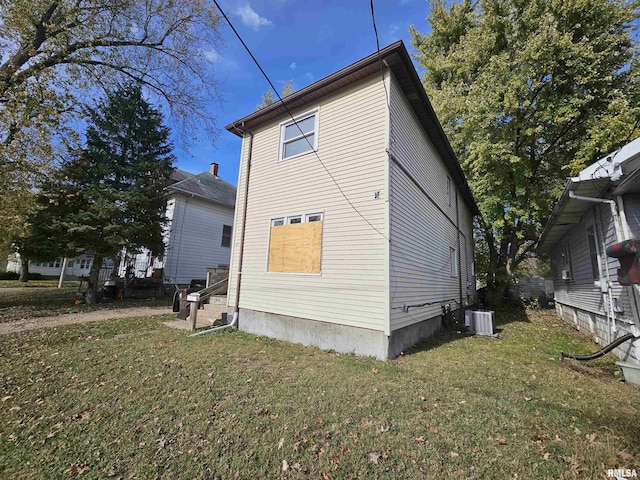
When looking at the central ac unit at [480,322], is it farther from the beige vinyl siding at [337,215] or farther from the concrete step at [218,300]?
the concrete step at [218,300]

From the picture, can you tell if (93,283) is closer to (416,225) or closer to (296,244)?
(296,244)

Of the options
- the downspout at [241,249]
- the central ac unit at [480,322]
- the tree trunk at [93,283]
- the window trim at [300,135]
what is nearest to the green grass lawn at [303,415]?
the downspout at [241,249]

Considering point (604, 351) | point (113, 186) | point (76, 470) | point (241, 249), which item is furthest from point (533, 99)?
point (113, 186)

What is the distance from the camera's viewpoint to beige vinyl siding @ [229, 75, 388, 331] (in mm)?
6047

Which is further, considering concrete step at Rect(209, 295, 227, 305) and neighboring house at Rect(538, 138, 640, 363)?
concrete step at Rect(209, 295, 227, 305)

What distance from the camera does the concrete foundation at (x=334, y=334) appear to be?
575 cm

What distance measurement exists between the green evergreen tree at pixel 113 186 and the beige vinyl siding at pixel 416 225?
11.8 m

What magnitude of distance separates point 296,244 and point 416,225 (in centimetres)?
343

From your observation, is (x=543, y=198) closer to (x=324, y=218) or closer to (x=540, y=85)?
(x=540, y=85)

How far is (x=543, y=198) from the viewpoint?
1334 cm

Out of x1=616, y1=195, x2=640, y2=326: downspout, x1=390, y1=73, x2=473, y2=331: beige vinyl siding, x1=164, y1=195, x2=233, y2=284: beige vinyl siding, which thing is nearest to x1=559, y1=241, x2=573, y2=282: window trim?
x1=390, y1=73, x2=473, y2=331: beige vinyl siding

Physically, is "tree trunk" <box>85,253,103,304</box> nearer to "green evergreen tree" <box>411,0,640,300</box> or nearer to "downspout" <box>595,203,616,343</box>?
"downspout" <box>595,203,616,343</box>

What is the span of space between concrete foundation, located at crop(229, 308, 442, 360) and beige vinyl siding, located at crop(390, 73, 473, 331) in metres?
0.35

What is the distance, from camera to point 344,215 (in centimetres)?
660
